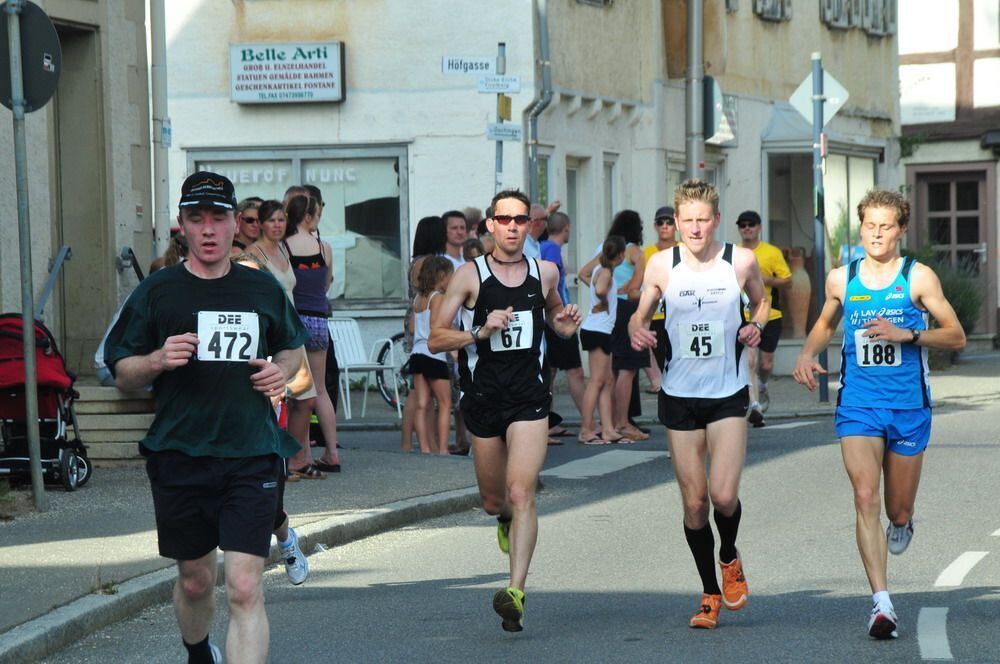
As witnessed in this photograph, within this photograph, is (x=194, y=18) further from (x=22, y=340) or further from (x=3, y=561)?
(x=3, y=561)

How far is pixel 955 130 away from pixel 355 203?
50.4 feet

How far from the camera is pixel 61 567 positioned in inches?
372

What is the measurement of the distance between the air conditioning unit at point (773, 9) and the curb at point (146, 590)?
58.2ft

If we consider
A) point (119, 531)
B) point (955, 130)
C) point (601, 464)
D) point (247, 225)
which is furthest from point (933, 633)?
point (955, 130)

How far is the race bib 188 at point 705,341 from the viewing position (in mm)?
8438

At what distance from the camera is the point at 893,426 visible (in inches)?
324

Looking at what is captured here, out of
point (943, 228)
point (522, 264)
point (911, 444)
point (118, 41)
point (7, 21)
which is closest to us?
point (911, 444)

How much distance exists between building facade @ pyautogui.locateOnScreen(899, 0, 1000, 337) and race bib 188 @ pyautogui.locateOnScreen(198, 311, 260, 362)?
27.7 metres

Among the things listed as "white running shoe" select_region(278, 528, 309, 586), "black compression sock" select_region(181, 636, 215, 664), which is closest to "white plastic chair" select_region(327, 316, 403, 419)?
"white running shoe" select_region(278, 528, 309, 586)

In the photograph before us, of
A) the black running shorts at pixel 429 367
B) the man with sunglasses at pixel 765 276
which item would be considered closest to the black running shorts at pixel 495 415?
the black running shorts at pixel 429 367

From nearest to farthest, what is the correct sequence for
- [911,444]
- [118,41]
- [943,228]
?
[911,444] < [118,41] < [943,228]

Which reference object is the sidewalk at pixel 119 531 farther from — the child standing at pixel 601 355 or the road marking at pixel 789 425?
the road marking at pixel 789 425

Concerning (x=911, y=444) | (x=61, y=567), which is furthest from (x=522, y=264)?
(x=61, y=567)

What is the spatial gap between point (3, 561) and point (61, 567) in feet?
1.28
